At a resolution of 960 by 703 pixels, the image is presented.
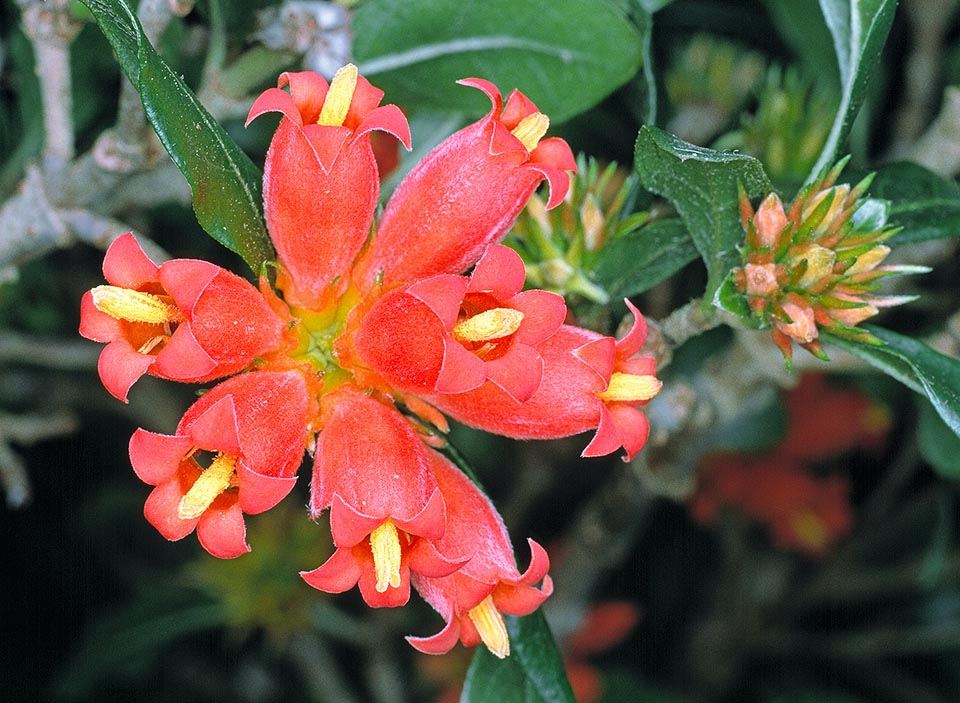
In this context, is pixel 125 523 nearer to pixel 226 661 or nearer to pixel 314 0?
pixel 226 661

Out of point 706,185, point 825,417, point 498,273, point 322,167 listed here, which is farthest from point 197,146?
point 825,417

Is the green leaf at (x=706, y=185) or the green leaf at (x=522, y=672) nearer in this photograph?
the green leaf at (x=706, y=185)

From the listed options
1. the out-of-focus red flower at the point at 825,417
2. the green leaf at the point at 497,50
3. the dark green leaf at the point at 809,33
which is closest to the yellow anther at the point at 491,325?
the green leaf at the point at 497,50

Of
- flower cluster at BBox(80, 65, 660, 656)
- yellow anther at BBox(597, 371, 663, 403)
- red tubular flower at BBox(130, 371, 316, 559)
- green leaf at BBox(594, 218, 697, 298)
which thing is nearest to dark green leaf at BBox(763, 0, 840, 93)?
green leaf at BBox(594, 218, 697, 298)

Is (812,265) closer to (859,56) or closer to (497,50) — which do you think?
(859,56)

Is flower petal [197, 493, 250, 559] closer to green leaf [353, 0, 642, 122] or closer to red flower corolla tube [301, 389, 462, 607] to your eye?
red flower corolla tube [301, 389, 462, 607]

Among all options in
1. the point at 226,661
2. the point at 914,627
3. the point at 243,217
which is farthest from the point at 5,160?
the point at 914,627

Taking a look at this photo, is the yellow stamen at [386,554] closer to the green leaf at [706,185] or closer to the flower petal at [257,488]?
the flower petal at [257,488]
